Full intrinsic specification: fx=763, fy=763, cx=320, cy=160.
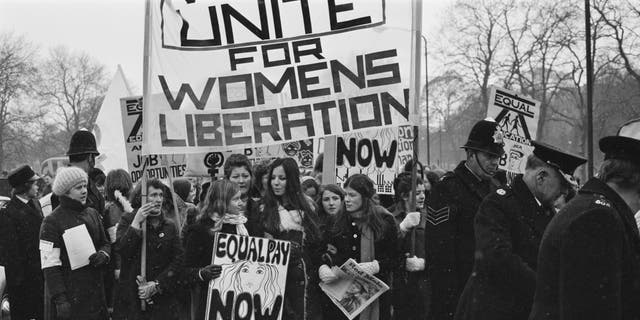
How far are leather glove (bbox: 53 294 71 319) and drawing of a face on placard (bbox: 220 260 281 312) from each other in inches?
56.2

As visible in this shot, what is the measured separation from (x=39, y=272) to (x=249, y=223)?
3.23 metres

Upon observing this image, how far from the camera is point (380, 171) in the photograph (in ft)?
32.0

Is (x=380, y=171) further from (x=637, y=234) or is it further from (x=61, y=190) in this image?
(x=637, y=234)

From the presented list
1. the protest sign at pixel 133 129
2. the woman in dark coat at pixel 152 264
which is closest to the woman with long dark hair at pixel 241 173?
the woman in dark coat at pixel 152 264

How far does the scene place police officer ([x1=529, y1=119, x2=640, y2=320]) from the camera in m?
2.93

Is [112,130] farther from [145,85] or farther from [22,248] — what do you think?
[145,85]

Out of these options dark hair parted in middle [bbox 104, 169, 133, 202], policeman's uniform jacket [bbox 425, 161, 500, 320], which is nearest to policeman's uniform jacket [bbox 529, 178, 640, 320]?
policeman's uniform jacket [bbox 425, 161, 500, 320]

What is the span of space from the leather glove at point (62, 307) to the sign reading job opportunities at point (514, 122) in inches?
227

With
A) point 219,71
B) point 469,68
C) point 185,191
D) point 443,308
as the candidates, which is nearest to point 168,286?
point 219,71

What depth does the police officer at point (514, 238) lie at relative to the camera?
14.4 feet

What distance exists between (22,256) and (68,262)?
6.18 feet

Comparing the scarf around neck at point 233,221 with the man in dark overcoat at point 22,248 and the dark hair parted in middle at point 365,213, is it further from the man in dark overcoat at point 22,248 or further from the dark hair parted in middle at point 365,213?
the man in dark overcoat at point 22,248

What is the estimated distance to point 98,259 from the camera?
6.42 meters

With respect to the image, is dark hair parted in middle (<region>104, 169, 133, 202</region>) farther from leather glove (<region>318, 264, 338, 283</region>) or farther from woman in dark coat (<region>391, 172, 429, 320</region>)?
woman in dark coat (<region>391, 172, 429, 320</region>)
